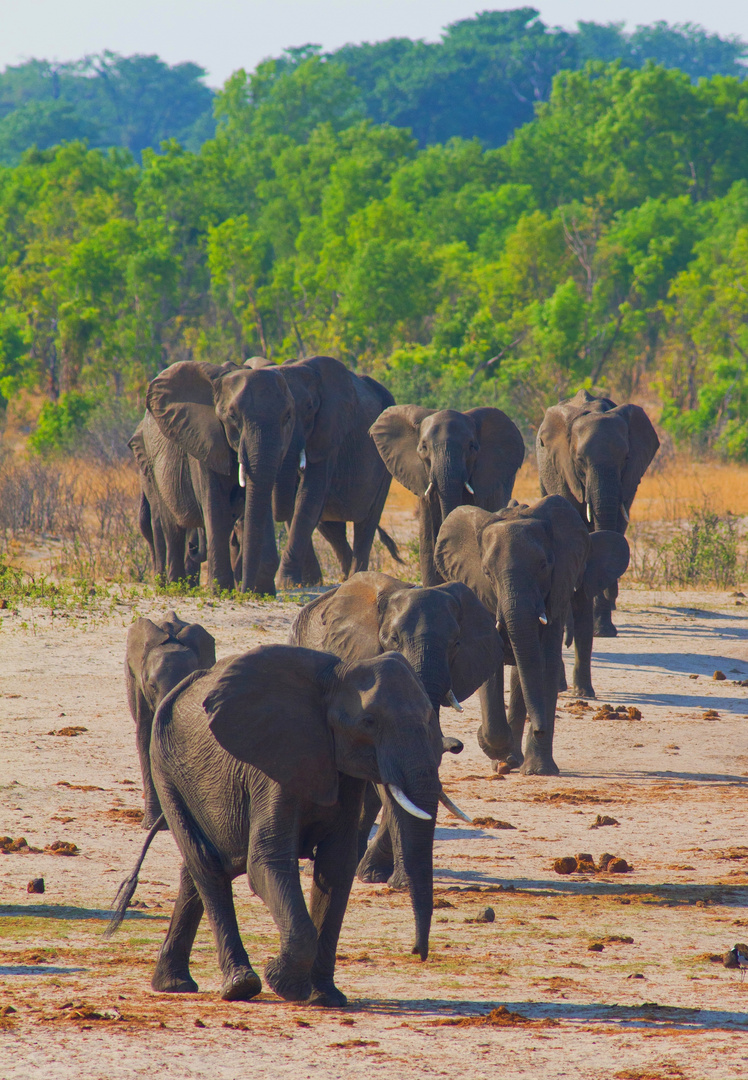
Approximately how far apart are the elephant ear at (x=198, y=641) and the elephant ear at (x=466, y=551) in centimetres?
195

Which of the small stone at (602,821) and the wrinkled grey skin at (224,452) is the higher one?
the wrinkled grey skin at (224,452)

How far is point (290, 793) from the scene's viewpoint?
4324 millimetres

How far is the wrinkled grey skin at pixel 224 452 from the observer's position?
12.2 meters

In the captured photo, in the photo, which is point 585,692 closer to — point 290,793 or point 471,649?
point 471,649

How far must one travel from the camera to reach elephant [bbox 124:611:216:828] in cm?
643

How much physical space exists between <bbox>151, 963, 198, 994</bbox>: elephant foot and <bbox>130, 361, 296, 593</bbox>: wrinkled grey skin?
25.3 ft

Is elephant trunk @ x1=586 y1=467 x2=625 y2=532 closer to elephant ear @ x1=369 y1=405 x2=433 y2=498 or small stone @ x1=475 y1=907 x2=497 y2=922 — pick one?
elephant ear @ x1=369 y1=405 x2=433 y2=498

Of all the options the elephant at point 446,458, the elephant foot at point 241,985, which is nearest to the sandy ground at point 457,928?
the elephant foot at point 241,985

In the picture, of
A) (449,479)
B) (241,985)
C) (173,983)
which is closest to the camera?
(241,985)

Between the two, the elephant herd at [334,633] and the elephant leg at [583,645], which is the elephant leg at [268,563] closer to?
the elephant herd at [334,633]

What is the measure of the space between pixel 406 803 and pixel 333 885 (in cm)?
67

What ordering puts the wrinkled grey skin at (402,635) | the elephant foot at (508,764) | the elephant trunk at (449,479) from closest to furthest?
the wrinkled grey skin at (402,635) < the elephant foot at (508,764) < the elephant trunk at (449,479)

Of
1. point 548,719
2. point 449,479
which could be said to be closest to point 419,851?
point 548,719

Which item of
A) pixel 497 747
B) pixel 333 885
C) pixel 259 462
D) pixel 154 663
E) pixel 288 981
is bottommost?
pixel 497 747
